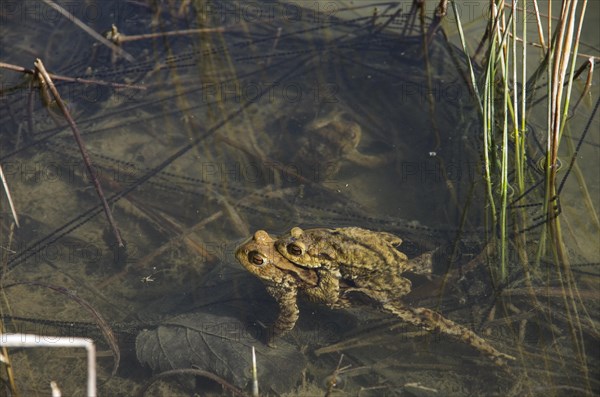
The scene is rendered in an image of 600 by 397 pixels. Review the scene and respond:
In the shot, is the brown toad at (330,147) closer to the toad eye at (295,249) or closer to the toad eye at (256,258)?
the toad eye at (295,249)

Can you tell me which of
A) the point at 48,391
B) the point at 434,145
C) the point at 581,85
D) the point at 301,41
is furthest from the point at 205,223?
the point at 581,85

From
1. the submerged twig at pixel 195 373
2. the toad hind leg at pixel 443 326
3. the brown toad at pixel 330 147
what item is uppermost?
the brown toad at pixel 330 147

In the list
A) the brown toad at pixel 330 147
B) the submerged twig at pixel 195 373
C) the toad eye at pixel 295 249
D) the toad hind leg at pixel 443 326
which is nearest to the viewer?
the submerged twig at pixel 195 373

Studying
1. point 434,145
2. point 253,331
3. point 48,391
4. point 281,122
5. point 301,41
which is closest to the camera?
point 48,391

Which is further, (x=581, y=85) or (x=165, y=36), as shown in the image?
(x=165, y=36)

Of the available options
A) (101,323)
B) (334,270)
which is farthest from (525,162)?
(101,323)

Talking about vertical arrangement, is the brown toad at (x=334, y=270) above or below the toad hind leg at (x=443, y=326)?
above

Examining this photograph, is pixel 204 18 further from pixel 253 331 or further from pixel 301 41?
pixel 253 331

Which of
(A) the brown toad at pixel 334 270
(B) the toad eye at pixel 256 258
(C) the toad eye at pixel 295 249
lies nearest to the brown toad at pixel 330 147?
(A) the brown toad at pixel 334 270
